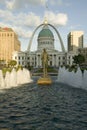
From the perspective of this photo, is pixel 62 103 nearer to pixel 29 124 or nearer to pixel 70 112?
pixel 70 112

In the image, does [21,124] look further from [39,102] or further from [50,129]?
[39,102]

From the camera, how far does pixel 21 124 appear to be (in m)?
19.1

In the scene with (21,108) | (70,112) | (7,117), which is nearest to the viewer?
(7,117)

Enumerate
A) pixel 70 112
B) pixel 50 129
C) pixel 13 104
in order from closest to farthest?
pixel 50 129 → pixel 70 112 → pixel 13 104

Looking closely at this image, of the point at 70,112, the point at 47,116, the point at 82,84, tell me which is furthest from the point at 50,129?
the point at 82,84

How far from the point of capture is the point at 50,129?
17.9m

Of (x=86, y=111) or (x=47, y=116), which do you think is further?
(x=86, y=111)

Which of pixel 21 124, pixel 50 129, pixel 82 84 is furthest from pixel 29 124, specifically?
pixel 82 84

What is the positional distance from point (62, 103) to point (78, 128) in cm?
923

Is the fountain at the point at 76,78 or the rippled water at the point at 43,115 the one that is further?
the fountain at the point at 76,78

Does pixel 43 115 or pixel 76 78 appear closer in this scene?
pixel 43 115

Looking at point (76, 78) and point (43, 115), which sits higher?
point (76, 78)

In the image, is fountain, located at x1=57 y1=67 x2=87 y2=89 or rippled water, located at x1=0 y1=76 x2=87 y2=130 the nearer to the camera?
rippled water, located at x1=0 y1=76 x2=87 y2=130

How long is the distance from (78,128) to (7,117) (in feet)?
16.6
